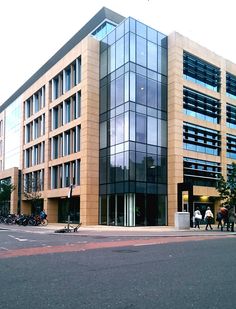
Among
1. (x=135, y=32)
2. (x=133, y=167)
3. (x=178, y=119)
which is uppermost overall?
(x=135, y=32)

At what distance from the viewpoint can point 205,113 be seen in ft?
131

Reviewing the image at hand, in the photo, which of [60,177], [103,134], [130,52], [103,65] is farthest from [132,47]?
[60,177]

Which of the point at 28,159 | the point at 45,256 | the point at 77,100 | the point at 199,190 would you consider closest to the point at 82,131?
the point at 77,100

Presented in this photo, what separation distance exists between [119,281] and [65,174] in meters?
33.7

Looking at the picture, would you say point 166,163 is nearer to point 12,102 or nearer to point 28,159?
point 28,159

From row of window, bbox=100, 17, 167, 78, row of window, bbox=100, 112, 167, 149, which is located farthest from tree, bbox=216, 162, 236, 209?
row of window, bbox=100, 17, 167, 78

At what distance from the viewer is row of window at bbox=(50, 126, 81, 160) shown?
3847cm

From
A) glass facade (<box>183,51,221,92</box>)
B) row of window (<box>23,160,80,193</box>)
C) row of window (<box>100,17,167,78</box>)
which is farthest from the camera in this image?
row of window (<box>23,160,80,193</box>)

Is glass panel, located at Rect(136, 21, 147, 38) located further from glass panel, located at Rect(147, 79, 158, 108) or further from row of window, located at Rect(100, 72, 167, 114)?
glass panel, located at Rect(147, 79, 158, 108)

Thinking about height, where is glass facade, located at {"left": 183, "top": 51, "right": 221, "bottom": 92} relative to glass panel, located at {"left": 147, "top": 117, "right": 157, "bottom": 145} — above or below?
above

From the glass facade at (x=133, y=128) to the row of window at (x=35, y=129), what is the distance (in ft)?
44.8

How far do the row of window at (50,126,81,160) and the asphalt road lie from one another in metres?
27.8

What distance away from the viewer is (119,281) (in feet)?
23.9

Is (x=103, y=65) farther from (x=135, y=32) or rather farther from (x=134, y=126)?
(x=134, y=126)
